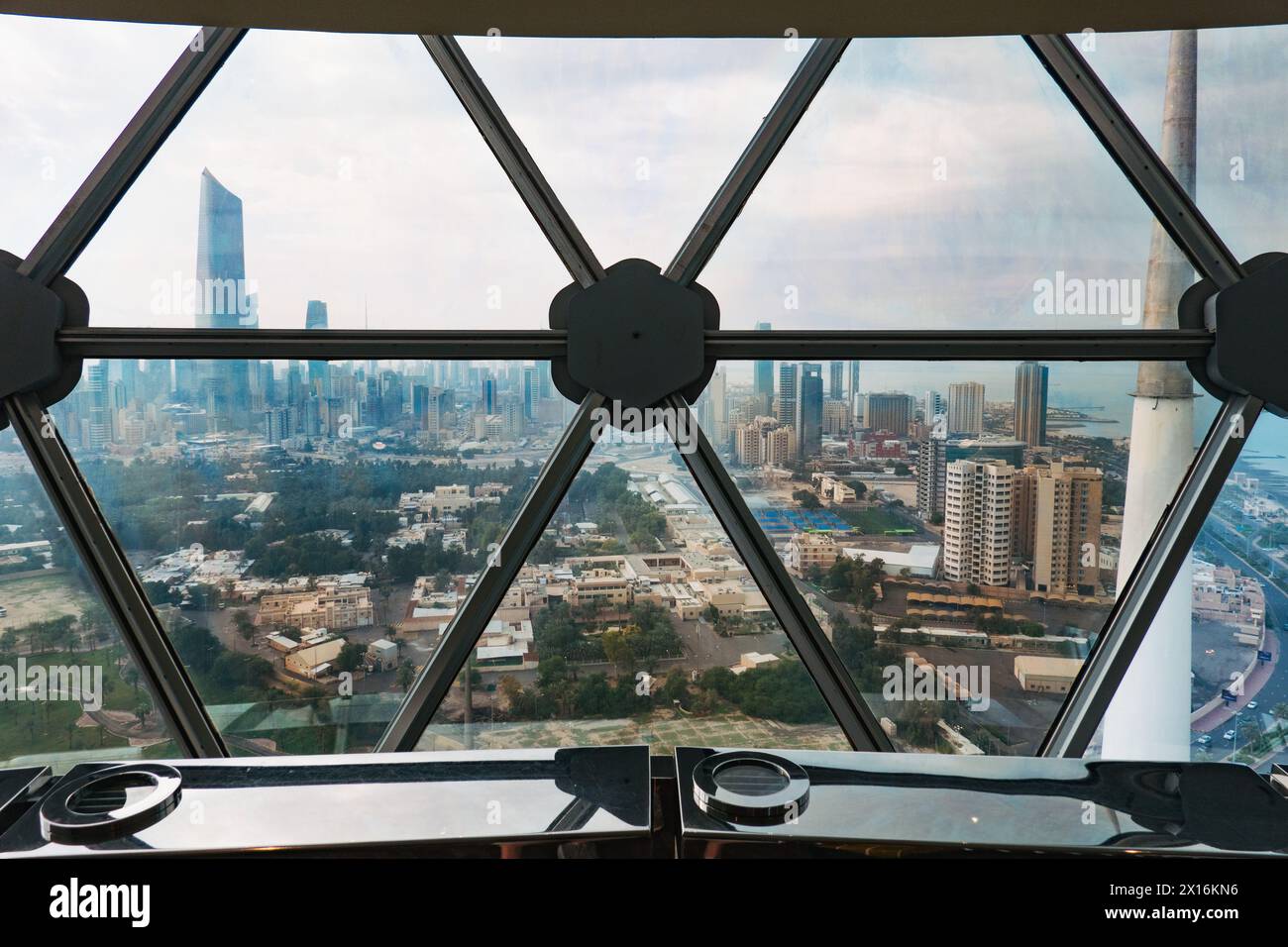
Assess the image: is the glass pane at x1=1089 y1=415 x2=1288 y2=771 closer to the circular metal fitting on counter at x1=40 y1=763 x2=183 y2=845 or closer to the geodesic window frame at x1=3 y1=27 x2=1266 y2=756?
the geodesic window frame at x1=3 y1=27 x2=1266 y2=756

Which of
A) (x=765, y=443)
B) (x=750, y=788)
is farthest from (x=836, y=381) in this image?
(x=750, y=788)

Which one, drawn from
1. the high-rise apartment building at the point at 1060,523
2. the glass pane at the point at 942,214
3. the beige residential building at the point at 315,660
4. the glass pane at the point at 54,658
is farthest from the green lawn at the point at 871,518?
the glass pane at the point at 54,658

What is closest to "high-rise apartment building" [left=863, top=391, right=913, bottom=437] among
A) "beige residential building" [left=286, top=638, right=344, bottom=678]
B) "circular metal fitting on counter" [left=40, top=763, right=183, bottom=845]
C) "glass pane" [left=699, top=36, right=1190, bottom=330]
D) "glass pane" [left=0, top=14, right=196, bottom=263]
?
"glass pane" [left=699, top=36, right=1190, bottom=330]

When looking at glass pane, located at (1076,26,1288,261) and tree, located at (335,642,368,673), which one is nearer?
glass pane, located at (1076,26,1288,261)

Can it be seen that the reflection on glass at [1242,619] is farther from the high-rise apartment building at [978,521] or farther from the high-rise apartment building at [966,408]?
the high-rise apartment building at [966,408]
